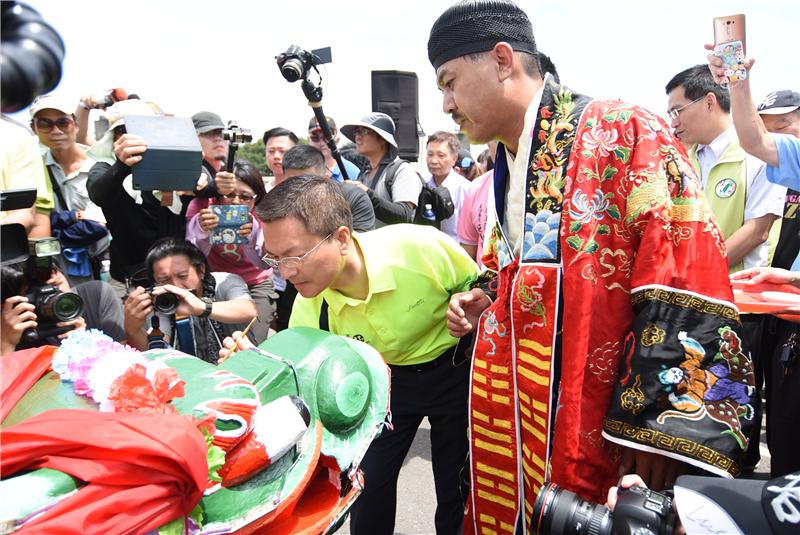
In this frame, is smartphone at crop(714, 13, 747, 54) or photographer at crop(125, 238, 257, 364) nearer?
smartphone at crop(714, 13, 747, 54)

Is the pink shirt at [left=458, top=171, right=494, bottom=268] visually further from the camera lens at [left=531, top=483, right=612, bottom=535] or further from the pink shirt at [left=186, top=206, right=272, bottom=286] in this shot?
the camera lens at [left=531, top=483, right=612, bottom=535]

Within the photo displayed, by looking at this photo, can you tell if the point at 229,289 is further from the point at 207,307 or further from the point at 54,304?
the point at 54,304

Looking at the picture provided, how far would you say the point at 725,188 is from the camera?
3459mm

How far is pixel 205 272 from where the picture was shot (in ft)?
10.8

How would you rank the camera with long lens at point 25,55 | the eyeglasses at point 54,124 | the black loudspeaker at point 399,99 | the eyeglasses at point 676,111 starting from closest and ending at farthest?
the camera with long lens at point 25,55 < the eyeglasses at point 676,111 < the eyeglasses at point 54,124 < the black loudspeaker at point 399,99

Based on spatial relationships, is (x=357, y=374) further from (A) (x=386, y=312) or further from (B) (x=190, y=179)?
(B) (x=190, y=179)

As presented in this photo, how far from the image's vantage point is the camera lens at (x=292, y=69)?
12.6 feet

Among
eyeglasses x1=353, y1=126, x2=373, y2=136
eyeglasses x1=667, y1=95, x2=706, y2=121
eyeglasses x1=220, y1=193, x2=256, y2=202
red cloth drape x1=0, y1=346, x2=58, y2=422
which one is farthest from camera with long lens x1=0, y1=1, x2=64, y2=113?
eyeglasses x1=353, y1=126, x2=373, y2=136

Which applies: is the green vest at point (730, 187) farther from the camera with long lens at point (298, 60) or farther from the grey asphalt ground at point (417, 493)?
the camera with long lens at point (298, 60)

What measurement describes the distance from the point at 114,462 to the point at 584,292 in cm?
110

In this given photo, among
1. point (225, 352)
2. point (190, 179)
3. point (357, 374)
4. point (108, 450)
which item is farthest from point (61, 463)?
point (190, 179)

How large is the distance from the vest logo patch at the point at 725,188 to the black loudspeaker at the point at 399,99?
3273 millimetres

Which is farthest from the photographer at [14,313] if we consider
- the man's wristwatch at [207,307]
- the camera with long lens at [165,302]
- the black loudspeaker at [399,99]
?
the black loudspeaker at [399,99]

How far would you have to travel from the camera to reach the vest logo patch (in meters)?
3.43
